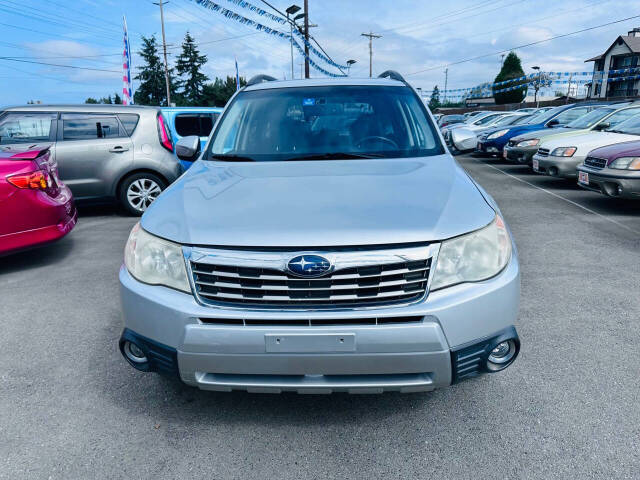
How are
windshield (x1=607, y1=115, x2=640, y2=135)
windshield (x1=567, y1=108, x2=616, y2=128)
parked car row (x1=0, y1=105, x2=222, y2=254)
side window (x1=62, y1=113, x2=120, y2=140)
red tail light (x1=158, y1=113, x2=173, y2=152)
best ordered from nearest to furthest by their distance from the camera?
1. parked car row (x1=0, y1=105, x2=222, y2=254)
2. side window (x1=62, y1=113, x2=120, y2=140)
3. red tail light (x1=158, y1=113, x2=173, y2=152)
4. windshield (x1=607, y1=115, x2=640, y2=135)
5. windshield (x1=567, y1=108, x2=616, y2=128)

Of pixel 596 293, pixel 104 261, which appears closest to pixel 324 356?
pixel 596 293

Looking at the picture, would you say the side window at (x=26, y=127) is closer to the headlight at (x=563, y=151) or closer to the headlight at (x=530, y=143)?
the headlight at (x=563, y=151)

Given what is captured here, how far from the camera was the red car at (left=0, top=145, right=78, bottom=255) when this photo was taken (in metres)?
4.73

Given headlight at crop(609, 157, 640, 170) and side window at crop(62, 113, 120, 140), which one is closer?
headlight at crop(609, 157, 640, 170)

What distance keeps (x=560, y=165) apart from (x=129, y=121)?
7771mm

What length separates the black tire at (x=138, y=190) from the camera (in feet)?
25.5

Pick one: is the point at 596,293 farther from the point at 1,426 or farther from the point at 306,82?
the point at 1,426

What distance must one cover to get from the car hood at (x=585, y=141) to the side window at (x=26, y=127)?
29.2 feet

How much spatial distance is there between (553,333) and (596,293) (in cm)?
105

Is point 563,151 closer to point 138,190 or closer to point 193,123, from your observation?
point 193,123

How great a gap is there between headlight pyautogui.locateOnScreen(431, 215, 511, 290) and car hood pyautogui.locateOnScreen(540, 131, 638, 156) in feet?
27.5

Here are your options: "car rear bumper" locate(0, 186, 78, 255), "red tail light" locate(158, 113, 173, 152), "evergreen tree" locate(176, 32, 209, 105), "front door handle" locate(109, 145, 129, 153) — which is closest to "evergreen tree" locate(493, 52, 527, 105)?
"evergreen tree" locate(176, 32, 209, 105)

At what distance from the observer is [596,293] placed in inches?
165

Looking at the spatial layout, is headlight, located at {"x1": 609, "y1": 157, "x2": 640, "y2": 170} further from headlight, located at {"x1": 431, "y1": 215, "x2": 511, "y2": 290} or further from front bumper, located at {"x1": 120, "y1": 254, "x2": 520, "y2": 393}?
front bumper, located at {"x1": 120, "y1": 254, "x2": 520, "y2": 393}
